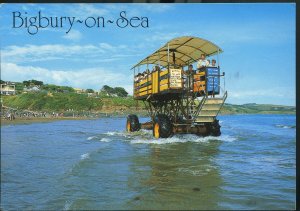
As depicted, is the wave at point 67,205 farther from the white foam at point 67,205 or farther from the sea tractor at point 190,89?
the sea tractor at point 190,89

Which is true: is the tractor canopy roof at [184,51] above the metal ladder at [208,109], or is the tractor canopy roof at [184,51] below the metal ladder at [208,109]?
above

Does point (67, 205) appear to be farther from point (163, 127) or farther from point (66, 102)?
point (66, 102)

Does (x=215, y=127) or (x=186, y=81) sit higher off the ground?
(x=186, y=81)

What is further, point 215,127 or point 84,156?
point 215,127

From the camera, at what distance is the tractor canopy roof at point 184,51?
13.4m

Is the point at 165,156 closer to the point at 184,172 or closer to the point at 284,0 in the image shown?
the point at 184,172

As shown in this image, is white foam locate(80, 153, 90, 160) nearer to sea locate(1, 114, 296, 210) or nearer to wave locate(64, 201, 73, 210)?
sea locate(1, 114, 296, 210)

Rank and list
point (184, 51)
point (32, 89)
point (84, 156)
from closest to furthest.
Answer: point (84, 156) → point (184, 51) → point (32, 89)

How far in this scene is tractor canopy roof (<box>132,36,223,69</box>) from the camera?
13.4 m

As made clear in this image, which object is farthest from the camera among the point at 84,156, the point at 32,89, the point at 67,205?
the point at 32,89

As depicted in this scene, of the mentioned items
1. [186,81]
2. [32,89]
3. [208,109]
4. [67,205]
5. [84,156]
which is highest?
[32,89]

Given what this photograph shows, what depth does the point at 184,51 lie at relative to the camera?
15039 millimetres

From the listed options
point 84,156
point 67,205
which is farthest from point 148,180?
point 84,156

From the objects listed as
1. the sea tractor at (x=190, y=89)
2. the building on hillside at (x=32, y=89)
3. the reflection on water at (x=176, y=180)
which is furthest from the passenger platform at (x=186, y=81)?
the building on hillside at (x=32, y=89)
